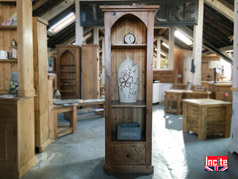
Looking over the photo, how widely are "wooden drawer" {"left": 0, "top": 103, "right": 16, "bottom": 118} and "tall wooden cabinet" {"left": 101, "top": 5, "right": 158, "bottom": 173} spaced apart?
3.18ft

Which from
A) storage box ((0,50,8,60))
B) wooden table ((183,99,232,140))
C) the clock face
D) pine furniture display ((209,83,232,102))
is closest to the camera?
the clock face

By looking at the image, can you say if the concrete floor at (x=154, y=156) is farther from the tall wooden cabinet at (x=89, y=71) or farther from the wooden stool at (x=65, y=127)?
the tall wooden cabinet at (x=89, y=71)

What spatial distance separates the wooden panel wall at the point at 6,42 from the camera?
2766 millimetres

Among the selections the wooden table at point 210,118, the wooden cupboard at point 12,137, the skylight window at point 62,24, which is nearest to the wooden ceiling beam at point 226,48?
the wooden table at point 210,118

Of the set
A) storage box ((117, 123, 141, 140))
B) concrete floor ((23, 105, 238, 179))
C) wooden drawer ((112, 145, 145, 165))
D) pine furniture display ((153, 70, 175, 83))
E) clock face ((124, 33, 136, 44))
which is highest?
clock face ((124, 33, 136, 44))

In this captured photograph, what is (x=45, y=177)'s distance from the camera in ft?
6.99

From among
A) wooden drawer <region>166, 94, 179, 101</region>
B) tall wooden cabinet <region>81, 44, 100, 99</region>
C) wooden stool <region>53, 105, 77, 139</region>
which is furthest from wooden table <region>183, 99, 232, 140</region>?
tall wooden cabinet <region>81, 44, 100, 99</region>

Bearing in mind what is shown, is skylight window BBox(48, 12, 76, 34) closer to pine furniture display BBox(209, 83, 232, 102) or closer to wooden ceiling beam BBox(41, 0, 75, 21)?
wooden ceiling beam BBox(41, 0, 75, 21)

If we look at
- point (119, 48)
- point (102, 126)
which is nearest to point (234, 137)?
point (119, 48)

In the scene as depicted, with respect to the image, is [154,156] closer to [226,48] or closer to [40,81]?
[40,81]

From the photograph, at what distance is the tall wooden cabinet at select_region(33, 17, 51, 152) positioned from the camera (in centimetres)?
271

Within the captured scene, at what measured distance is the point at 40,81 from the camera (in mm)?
2799

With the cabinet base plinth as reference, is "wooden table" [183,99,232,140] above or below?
above

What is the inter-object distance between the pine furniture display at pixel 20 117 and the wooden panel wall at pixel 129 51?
98cm
